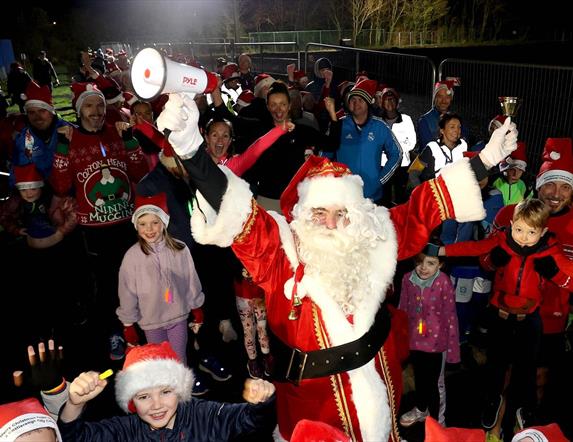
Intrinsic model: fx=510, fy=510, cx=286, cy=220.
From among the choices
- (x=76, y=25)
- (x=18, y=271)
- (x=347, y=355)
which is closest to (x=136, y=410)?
(x=347, y=355)

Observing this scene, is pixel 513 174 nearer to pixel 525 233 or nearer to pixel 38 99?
pixel 525 233

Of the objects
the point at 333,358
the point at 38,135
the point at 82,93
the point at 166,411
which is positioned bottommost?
the point at 166,411

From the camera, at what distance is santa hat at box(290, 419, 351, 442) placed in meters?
1.85

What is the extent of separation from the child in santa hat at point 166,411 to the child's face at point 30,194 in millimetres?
2830

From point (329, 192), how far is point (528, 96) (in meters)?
6.16

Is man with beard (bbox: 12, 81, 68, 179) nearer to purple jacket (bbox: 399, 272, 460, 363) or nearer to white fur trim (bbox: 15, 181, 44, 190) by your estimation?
white fur trim (bbox: 15, 181, 44, 190)

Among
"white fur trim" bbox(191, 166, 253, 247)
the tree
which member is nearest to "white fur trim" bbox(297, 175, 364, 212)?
"white fur trim" bbox(191, 166, 253, 247)

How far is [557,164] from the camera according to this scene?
4.05m

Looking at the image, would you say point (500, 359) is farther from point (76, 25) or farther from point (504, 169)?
point (76, 25)

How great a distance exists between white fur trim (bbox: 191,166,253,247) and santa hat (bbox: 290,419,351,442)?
88 centimetres

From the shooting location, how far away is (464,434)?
1886 millimetres

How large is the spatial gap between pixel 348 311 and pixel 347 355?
0.22 meters

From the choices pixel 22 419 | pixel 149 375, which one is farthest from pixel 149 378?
pixel 22 419

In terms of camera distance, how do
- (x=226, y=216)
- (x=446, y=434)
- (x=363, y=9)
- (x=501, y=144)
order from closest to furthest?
(x=446, y=434), (x=226, y=216), (x=501, y=144), (x=363, y=9)
